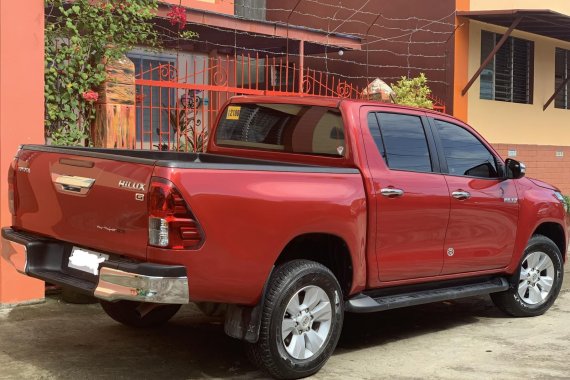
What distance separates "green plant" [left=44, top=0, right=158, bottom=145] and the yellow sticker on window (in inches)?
68.3

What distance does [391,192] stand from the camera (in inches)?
213

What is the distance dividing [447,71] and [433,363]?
7.89 metres

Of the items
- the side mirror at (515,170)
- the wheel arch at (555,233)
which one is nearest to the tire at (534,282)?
the wheel arch at (555,233)

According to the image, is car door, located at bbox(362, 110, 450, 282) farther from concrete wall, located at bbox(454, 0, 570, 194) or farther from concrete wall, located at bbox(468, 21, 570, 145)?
concrete wall, located at bbox(468, 21, 570, 145)

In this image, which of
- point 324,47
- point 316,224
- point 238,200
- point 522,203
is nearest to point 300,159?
point 316,224

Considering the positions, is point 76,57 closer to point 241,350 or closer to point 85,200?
point 85,200

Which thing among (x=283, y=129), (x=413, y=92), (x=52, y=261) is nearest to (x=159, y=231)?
(x=52, y=261)

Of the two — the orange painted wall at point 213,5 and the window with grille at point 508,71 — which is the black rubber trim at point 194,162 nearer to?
the orange painted wall at point 213,5

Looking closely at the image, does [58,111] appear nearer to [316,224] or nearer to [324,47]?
[316,224]

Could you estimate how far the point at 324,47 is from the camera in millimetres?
13555

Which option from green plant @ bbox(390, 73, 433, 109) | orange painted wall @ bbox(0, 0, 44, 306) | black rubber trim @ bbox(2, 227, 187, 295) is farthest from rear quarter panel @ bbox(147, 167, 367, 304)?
green plant @ bbox(390, 73, 433, 109)

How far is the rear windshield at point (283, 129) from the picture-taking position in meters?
5.51

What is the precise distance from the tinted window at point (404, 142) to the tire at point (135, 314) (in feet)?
6.75

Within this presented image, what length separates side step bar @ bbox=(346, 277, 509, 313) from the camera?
5.26 metres
